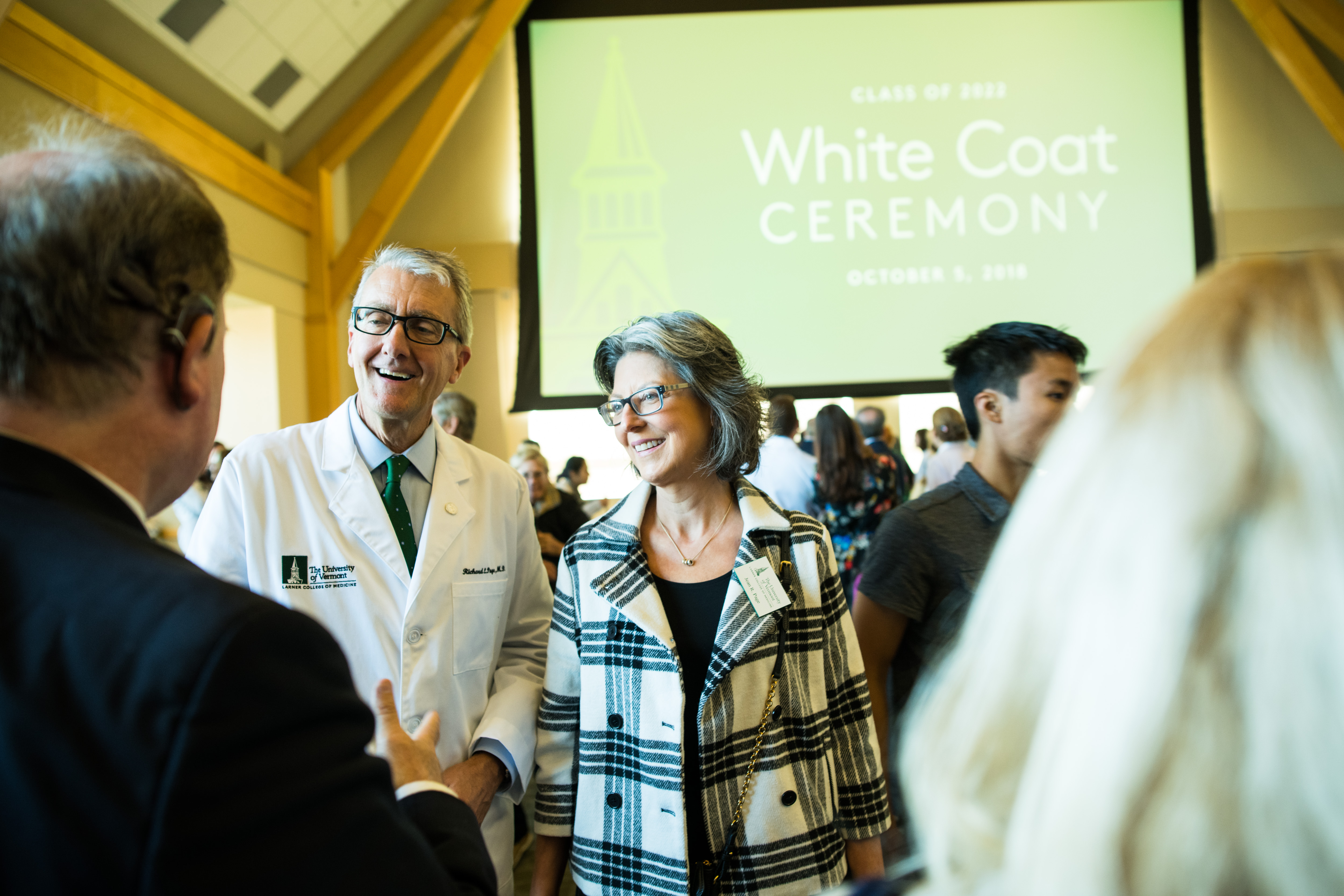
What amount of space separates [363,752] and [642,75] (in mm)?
6962

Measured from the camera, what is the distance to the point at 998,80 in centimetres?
670

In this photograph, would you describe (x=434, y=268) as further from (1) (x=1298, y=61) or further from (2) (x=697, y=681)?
(1) (x=1298, y=61)

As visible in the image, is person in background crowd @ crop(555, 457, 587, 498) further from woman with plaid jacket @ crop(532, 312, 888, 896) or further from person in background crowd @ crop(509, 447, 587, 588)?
woman with plaid jacket @ crop(532, 312, 888, 896)

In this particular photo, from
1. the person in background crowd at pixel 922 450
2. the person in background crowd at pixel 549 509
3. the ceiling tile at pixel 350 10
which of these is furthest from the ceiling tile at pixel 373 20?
the person in background crowd at pixel 922 450

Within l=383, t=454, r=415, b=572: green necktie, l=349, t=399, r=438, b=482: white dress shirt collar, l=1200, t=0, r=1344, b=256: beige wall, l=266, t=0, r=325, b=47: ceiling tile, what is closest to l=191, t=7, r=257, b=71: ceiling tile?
l=266, t=0, r=325, b=47: ceiling tile

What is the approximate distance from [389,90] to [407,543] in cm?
695

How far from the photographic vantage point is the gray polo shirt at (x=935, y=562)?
1805 millimetres

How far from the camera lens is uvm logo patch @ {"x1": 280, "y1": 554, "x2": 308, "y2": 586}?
1587mm

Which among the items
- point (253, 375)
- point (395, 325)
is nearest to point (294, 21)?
point (253, 375)

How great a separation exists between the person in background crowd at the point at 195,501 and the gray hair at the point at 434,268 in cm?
181

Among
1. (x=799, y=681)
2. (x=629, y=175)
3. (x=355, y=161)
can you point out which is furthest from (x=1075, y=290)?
(x=355, y=161)

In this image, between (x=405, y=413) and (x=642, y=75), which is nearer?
(x=405, y=413)

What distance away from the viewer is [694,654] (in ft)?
5.16

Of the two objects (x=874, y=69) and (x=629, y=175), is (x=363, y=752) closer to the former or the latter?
(x=629, y=175)
